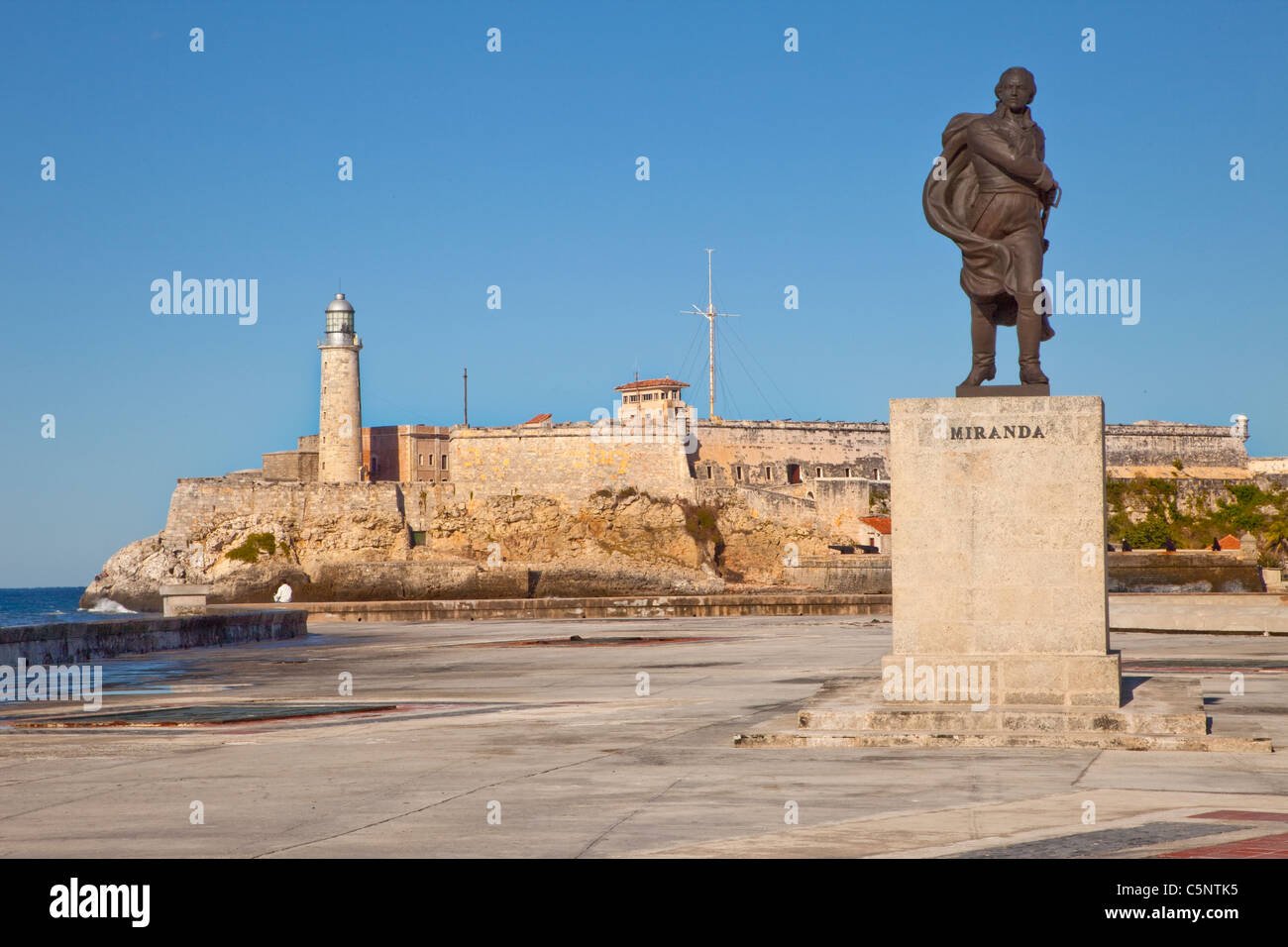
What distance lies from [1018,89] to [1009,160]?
0.60m

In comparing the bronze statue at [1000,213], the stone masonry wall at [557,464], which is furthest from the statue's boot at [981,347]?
the stone masonry wall at [557,464]

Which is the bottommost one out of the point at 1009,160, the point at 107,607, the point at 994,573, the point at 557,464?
the point at 107,607

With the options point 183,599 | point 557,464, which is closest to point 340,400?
point 557,464

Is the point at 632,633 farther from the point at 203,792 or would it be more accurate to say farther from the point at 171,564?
the point at 171,564

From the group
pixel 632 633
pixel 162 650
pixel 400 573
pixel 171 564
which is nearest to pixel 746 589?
pixel 400 573

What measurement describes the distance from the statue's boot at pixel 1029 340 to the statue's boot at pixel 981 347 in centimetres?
29

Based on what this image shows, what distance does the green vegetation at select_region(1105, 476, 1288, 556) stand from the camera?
73625 mm

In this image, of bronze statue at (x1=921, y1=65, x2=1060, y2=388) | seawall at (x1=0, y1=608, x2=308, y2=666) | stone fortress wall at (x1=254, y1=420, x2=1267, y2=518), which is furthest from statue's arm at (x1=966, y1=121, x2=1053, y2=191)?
stone fortress wall at (x1=254, y1=420, x2=1267, y2=518)

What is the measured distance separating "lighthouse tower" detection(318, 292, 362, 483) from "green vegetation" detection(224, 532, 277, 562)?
460cm

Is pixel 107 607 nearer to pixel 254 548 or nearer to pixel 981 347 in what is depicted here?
pixel 254 548

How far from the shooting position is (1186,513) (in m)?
Result: 77.8

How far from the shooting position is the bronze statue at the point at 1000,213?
988 centimetres
